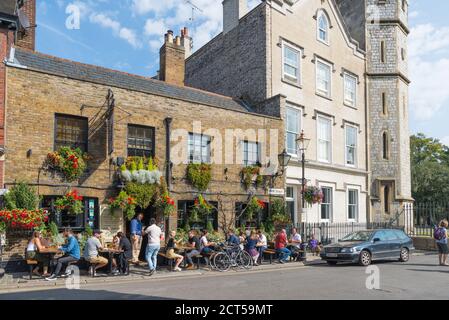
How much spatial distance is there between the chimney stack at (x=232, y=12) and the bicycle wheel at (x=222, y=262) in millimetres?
14615

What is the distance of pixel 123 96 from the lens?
15242mm

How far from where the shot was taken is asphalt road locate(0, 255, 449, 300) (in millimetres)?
9297

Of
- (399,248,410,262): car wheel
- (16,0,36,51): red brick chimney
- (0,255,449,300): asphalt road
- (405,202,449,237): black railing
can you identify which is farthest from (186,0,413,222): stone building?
(16,0,36,51): red brick chimney

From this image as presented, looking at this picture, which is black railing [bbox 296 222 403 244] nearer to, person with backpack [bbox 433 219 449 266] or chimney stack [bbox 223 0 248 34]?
person with backpack [bbox 433 219 449 266]

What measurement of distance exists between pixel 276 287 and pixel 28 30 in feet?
44.3

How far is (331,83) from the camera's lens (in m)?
25.2

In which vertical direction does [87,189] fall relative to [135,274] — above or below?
above

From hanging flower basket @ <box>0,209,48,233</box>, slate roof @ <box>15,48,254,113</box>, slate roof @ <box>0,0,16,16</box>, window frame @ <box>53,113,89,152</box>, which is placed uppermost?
slate roof @ <box>0,0,16,16</box>

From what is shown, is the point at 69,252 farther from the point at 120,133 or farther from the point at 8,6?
the point at 8,6

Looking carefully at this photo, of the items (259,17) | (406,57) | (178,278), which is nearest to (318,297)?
(178,278)

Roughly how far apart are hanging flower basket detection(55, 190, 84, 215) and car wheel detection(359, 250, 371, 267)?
982 cm

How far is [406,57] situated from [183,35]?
15.2 meters

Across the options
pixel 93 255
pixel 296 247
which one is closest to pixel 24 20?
pixel 93 255
